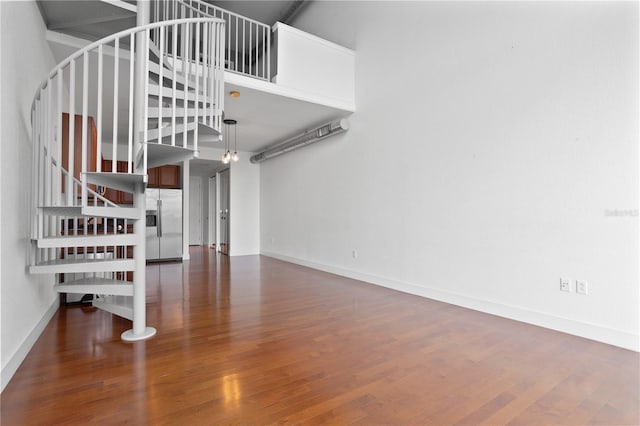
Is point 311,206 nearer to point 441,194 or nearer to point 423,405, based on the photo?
point 441,194

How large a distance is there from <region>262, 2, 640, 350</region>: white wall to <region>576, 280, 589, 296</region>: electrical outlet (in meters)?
0.04

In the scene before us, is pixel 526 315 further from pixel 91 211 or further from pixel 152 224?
pixel 152 224

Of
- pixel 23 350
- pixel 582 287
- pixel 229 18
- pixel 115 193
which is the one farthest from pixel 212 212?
pixel 582 287

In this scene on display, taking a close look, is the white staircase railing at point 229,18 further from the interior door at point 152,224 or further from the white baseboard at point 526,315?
the white baseboard at point 526,315

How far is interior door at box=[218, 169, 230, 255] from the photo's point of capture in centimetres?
838

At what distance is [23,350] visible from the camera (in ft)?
7.73

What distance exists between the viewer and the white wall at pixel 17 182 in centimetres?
209

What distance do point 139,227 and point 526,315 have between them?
12.9ft

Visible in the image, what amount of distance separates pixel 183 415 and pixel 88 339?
5.54 feet

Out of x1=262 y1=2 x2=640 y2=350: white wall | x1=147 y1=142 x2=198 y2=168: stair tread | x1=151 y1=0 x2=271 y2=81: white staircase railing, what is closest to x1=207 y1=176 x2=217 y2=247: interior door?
x1=151 y1=0 x2=271 y2=81: white staircase railing

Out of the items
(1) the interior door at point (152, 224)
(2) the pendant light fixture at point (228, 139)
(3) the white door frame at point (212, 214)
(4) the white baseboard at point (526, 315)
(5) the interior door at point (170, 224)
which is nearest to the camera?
(4) the white baseboard at point (526, 315)

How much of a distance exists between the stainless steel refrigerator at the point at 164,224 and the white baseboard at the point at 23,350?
3814 millimetres

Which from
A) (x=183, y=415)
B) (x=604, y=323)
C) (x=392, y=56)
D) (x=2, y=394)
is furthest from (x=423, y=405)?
(x=392, y=56)

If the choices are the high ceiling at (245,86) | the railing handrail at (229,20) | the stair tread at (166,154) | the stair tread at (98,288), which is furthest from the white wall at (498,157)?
the stair tread at (98,288)
